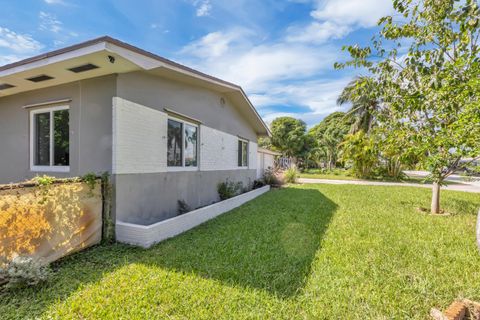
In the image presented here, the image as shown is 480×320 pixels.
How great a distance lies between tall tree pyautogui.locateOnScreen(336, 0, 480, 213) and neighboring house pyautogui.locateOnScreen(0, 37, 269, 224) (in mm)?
5004

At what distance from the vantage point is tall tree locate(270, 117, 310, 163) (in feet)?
118

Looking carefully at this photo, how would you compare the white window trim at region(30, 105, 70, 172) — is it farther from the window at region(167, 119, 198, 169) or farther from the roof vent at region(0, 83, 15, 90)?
the window at region(167, 119, 198, 169)

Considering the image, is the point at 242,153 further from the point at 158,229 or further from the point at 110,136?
the point at 110,136

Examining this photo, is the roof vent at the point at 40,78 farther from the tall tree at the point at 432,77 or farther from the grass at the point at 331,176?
the grass at the point at 331,176

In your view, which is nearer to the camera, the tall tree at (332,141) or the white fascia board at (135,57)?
the white fascia board at (135,57)

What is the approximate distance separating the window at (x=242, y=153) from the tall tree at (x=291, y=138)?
77.1 feet

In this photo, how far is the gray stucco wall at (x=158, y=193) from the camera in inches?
206

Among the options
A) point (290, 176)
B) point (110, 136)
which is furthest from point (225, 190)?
point (290, 176)

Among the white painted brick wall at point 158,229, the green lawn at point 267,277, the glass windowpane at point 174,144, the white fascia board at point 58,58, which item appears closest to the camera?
the green lawn at point 267,277

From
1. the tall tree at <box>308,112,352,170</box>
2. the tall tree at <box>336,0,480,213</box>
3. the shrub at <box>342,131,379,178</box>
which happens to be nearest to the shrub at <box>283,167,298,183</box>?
the shrub at <box>342,131,379,178</box>

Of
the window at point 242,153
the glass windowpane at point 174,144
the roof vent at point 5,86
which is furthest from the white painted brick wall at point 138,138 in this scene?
the window at point 242,153

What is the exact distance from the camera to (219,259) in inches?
169

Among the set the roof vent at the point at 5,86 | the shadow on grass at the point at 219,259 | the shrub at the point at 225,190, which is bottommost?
the shadow on grass at the point at 219,259

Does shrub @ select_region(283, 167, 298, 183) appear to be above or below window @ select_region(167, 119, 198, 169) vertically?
below
